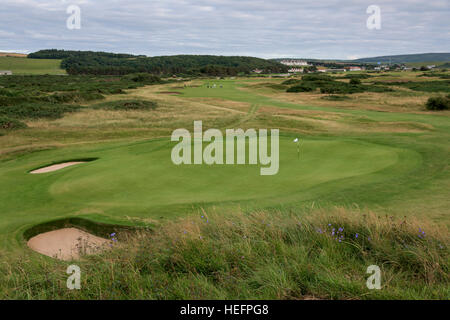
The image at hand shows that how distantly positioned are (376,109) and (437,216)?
33593 mm

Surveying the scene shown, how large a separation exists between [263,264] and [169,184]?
6359 millimetres

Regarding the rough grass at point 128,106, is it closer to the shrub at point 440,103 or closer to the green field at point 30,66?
the shrub at point 440,103

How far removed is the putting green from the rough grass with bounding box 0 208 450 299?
2919 mm

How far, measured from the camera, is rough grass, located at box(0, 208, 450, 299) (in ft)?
12.7

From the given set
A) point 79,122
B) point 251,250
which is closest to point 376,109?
point 79,122

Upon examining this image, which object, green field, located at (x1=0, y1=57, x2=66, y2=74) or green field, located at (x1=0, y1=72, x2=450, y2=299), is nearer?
green field, located at (x1=0, y1=72, x2=450, y2=299)

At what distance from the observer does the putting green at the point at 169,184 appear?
28.3 ft

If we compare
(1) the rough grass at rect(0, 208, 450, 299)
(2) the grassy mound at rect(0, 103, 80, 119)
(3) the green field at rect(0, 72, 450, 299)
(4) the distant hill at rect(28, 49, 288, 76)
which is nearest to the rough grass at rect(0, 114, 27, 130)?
(2) the grassy mound at rect(0, 103, 80, 119)

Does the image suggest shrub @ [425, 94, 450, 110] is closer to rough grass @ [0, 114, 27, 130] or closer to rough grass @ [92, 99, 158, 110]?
rough grass @ [92, 99, 158, 110]

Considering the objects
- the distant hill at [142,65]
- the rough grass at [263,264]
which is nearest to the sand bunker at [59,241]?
the rough grass at [263,264]

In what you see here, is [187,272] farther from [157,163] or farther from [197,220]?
[157,163]

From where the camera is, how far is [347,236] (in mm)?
5242

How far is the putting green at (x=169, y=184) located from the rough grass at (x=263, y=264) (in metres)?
2.92

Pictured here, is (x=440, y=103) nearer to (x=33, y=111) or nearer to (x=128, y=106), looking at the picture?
(x=128, y=106)
